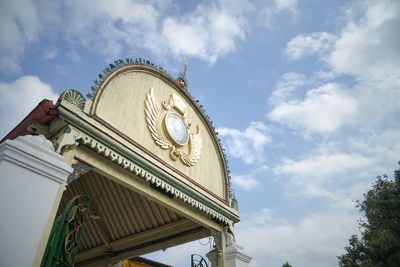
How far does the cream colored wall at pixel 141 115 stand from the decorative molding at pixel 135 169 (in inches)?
25.3

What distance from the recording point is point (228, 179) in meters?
9.52

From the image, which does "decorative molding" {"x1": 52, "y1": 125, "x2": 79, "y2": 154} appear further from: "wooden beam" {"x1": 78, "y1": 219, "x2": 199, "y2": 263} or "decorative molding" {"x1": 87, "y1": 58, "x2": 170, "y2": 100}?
"wooden beam" {"x1": 78, "y1": 219, "x2": 199, "y2": 263}

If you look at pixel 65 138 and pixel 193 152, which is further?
pixel 193 152

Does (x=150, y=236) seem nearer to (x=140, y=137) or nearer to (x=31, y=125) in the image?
(x=140, y=137)

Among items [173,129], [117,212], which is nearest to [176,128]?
[173,129]

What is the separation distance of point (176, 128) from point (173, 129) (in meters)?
0.17

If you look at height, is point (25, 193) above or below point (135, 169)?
below

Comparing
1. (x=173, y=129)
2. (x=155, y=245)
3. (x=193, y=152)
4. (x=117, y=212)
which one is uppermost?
(x=173, y=129)

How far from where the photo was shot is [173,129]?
8.01 meters

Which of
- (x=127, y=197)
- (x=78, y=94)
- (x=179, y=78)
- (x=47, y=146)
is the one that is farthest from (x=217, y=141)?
(x=47, y=146)

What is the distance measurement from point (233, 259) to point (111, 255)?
4424 millimetres

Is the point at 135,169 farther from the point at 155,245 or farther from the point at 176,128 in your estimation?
the point at 155,245

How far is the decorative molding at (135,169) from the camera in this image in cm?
537

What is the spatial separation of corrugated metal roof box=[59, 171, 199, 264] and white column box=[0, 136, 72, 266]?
19.2 feet
